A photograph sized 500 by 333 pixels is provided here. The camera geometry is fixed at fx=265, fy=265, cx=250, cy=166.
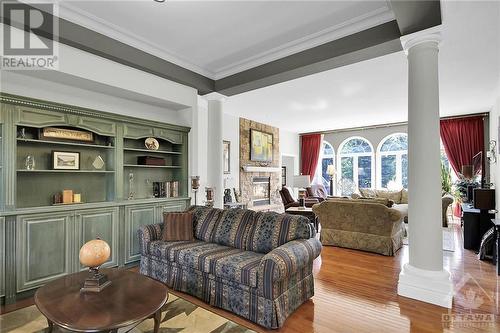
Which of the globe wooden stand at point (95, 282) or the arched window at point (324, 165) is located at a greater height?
the arched window at point (324, 165)

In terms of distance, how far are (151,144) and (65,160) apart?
125 centimetres

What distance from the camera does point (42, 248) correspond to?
9.70ft

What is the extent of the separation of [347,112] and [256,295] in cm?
577

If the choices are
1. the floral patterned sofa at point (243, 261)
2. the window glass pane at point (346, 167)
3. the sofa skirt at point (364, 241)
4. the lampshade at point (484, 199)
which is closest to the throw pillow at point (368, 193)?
the window glass pane at point (346, 167)

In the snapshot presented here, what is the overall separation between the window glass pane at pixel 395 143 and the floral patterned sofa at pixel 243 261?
6.88 m

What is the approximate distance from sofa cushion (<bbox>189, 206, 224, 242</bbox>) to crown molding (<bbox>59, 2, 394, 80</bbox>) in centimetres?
225

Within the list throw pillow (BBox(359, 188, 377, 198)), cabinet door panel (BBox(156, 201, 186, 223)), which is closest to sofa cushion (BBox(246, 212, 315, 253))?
cabinet door panel (BBox(156, 201, 186, 223))

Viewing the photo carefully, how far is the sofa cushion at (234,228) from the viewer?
303cm

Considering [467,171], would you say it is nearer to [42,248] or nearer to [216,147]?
[216,147]

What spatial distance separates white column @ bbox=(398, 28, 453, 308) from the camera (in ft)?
A: 8.95

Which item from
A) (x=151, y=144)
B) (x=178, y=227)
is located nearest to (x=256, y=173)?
(x=151, y=144)

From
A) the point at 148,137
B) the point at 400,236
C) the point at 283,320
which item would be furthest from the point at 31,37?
the point at 400,236

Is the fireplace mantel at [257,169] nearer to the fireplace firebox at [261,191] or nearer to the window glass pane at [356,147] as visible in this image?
the fireplace firebox at [261,191]

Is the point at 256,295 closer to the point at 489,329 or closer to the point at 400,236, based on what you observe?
the point at 489,329
